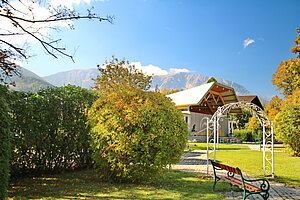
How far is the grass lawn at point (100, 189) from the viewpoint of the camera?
5613 millimetres

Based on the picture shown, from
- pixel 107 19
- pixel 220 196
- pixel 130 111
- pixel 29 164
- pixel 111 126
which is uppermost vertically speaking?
pixel 107 19

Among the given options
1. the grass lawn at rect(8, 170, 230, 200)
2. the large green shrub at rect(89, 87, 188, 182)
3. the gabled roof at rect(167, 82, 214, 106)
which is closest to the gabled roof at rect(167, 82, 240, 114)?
the gabled roof at rect(167, 82, 214, 106)

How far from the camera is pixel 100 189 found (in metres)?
6.23

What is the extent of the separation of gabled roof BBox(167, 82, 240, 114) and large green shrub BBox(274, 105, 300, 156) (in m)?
11.0

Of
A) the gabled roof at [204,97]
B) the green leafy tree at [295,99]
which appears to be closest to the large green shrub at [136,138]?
the green leafy tree at [295,99]

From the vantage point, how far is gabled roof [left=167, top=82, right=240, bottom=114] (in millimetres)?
27422

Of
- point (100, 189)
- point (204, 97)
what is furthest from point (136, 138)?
point (204, 97)

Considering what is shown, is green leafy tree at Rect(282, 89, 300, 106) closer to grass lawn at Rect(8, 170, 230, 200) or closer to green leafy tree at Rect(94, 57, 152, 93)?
green leafy tree at Rect(94, 57, 152, 93)

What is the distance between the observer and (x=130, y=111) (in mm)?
6535

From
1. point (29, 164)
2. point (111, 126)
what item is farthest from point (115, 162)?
point (29, 164)

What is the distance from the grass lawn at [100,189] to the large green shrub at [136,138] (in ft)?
1.45

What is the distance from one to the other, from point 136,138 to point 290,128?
1323cm

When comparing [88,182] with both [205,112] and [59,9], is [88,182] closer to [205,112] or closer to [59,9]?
[59,9]

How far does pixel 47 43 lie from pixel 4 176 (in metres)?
3.14
